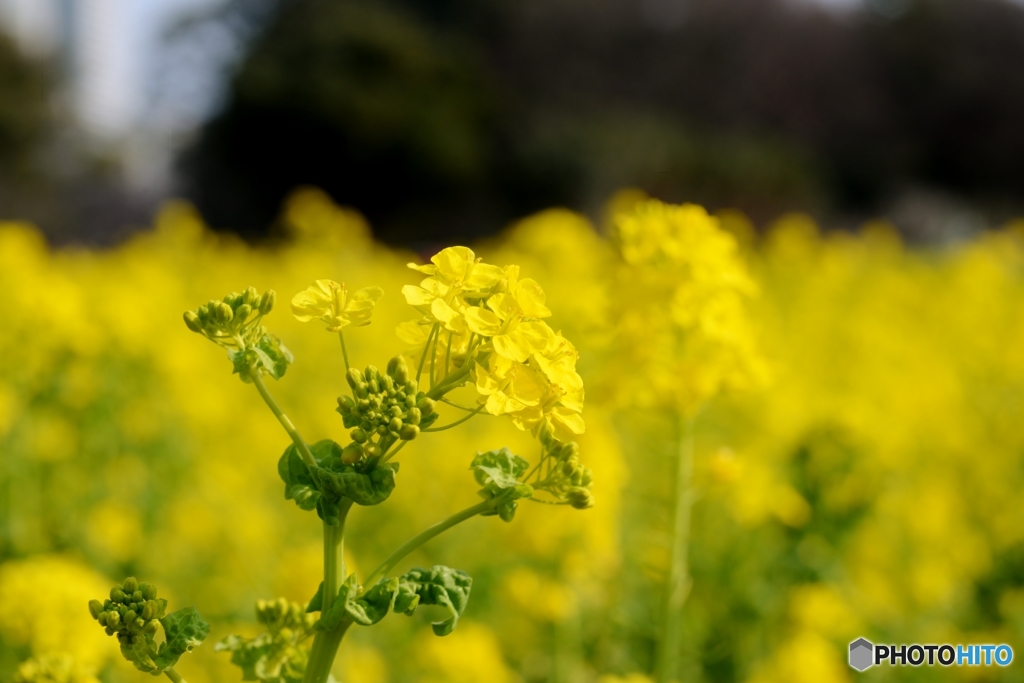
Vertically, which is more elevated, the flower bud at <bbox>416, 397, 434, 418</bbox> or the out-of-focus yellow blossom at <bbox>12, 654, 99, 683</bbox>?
the flower bud at <bbox>416, 397, 434, 418</bbox>

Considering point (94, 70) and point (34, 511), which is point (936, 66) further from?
point (94, 70)

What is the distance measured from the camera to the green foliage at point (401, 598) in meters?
0.88

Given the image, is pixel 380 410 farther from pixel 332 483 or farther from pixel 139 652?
pixel 139 652

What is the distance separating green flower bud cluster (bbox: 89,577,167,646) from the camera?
2.88 feet

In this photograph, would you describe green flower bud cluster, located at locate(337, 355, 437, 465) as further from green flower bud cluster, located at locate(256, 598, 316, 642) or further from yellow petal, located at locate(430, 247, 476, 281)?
green flower bud cluster, located at locate(256, 598, 316, 642)

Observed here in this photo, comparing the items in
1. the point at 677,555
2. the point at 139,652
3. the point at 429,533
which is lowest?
the point at 139,652

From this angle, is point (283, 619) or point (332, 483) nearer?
point (332, 483)

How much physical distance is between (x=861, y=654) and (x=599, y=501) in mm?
993

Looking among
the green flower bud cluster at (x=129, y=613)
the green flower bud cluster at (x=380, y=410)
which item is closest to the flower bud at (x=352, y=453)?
the green flower bud cluster at (x=380, y=410)

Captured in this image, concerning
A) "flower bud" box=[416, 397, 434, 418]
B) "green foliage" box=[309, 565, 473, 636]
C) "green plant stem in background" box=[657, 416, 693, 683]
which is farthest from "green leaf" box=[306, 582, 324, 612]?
"green plant stem in background" box=[657, 416, 693, 683]

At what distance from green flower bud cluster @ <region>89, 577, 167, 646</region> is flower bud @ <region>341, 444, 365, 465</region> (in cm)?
21

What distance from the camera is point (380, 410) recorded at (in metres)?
0.88

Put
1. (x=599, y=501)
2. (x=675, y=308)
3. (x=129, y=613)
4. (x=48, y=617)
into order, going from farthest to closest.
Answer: (x=599, y=501) → (x=675, y=308) → (x=48, y=617) → (x=129, y=613)

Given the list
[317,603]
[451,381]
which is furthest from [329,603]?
[451,381]
